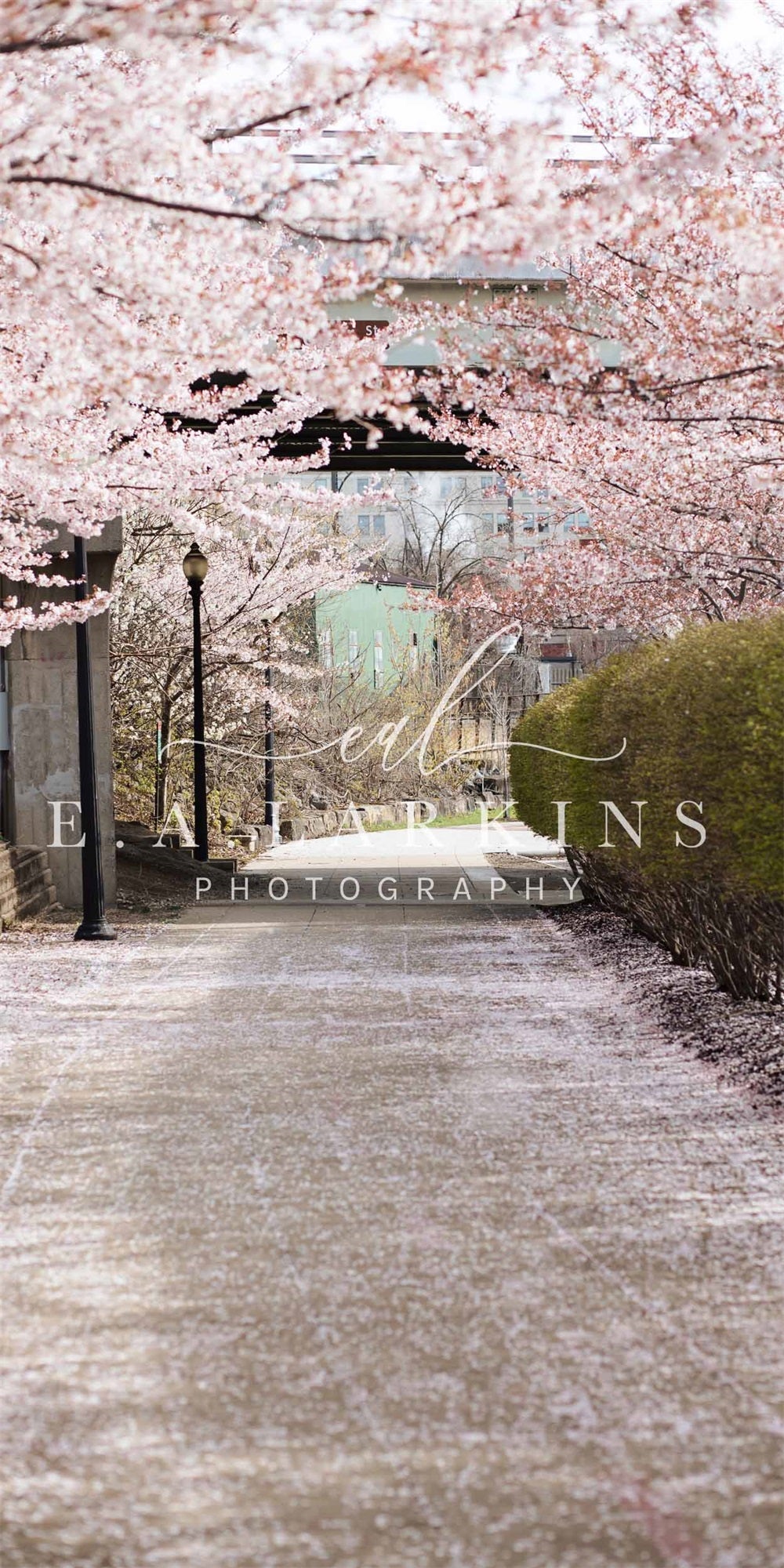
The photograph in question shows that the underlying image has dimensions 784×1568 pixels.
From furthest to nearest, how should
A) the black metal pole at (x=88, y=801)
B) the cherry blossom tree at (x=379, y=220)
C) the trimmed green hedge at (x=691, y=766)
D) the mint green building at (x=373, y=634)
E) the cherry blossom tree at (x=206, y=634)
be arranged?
the mint green building at (x=373, y=634) < the cherry blossom tree at (x=206, y=634) < the black metal pole at (x=88, y=801) < the trimmed green hedge at (x=691, y=766) < the cherry blossom tree at (x=379, y=220)

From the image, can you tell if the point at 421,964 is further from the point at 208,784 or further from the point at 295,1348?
the point at 208,784

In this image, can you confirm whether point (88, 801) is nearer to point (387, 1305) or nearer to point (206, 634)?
point (206, 634)

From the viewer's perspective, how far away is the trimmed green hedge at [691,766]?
803cm

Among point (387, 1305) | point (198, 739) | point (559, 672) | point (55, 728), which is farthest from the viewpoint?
point (559, 672)

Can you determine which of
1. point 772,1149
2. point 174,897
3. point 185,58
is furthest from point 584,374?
point 174,897

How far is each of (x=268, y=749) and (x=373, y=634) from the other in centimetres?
1559

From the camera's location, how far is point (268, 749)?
27.4 metres

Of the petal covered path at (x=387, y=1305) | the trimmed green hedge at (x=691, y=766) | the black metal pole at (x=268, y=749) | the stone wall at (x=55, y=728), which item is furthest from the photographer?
the black metal pole at (x=268, y=749)

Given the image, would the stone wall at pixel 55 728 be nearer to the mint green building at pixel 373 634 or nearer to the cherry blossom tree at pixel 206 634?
the cherry blossom tree at pixel 206 634

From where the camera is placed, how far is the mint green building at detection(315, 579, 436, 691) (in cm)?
3562

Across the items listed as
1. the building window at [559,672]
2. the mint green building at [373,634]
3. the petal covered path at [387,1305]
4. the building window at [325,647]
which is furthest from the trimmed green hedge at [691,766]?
the building window at [559,672]

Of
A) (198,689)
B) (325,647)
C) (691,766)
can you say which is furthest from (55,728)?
(325,647)

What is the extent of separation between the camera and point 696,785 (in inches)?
366

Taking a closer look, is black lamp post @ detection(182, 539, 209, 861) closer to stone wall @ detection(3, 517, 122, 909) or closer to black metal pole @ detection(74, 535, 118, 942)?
stone wall @ detection(3, 517, 122, 909)
